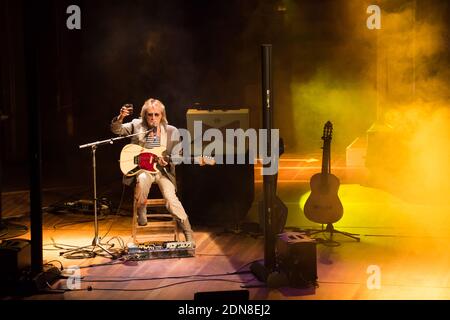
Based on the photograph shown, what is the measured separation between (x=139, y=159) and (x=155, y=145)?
0.67ft

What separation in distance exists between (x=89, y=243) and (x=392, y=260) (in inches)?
116

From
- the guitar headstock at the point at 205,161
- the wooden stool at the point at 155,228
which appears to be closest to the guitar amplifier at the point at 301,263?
the wooden stool at the point at 155,228

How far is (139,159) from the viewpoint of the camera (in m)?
7.55

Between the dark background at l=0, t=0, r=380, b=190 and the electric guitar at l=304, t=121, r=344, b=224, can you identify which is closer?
the electric guitar at l=304, t=121, r=344, b=224

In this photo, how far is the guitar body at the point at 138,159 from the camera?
7508 millimetres

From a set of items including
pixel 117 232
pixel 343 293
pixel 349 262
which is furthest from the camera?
pixel 117 232

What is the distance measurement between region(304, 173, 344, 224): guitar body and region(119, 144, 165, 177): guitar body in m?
1.58

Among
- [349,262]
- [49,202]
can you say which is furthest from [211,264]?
[49,202]

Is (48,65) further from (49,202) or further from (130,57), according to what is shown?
(49,202)

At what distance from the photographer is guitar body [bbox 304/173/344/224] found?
307 inches

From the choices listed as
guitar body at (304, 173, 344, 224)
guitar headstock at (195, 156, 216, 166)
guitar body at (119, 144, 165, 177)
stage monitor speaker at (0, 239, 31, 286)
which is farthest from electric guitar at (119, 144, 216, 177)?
guitar body at (304, 173, 344, 224)

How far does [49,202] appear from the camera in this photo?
33.0 feet

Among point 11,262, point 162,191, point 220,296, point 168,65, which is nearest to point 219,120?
point 162,191

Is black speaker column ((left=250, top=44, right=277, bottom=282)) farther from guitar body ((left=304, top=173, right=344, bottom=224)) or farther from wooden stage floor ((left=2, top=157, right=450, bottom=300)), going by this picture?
guitar body ((left=304, top=173, right=344, bottom=224))
